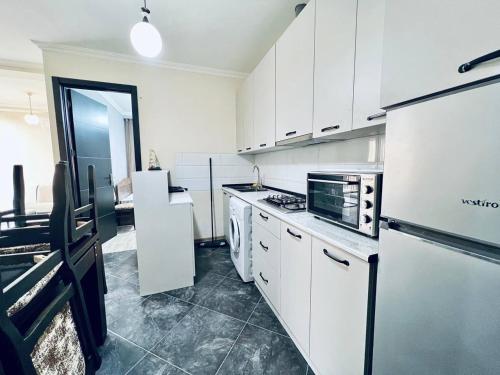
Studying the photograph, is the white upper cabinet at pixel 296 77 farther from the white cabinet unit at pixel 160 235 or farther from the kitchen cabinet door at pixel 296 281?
the white cabinet unit at pixel 160 235

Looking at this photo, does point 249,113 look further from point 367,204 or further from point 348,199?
point 367,204

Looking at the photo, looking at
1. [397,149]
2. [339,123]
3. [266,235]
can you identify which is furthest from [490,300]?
[266,235]

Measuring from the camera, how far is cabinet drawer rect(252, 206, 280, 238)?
5.08ft

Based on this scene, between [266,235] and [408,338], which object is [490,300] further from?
[266,235]

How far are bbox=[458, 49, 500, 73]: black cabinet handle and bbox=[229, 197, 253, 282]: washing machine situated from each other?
1.70 meters

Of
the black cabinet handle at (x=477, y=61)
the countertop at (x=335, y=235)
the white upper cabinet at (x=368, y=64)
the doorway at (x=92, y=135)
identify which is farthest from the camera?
the doorway at (x=92, y=135)

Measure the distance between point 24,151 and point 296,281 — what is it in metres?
6.65

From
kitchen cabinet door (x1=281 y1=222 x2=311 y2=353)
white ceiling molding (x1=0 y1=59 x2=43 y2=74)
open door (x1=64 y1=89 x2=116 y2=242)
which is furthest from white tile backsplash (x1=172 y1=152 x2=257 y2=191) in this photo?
white ceiling molding (x1=0 y1=59 x2=43 y2=74)

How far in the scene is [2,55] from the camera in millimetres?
2592

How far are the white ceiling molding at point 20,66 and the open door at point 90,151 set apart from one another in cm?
65

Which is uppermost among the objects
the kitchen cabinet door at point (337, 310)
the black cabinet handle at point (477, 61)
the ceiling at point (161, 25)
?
the ceiling at point (161, 25)

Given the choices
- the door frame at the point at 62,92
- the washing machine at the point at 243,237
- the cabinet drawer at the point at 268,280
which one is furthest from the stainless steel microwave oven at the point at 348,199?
the door frame at the point at 62,92

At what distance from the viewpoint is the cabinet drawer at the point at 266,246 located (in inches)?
62.1

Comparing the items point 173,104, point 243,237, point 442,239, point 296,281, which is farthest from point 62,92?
point 442,239
